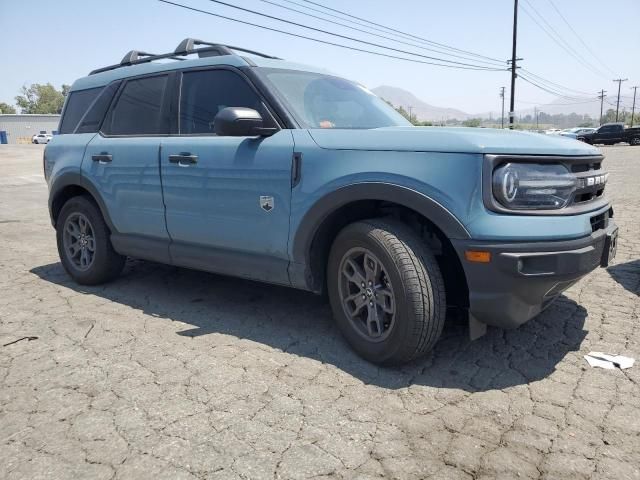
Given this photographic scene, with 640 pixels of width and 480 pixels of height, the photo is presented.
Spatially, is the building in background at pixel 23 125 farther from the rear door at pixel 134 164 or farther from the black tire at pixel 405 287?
the black tire at pixel 405 287

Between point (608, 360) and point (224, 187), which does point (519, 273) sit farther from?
point (224, 187)

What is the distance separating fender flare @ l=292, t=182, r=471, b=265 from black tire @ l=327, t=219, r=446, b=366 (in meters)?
0.18

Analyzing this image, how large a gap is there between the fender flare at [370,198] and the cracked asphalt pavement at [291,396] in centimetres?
72

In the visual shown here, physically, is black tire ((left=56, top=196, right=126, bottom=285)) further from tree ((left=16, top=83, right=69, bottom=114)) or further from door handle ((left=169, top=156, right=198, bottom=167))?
tree ((left=16, top=83, right=69, bottom=114))

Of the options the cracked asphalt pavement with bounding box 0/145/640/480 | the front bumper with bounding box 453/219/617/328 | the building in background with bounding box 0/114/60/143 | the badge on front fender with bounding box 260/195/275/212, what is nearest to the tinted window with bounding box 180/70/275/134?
the badge on front fender with bounding box 260/195/275/212

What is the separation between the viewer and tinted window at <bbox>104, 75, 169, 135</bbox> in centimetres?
405

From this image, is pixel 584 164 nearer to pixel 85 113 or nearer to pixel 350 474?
pixel 350 474

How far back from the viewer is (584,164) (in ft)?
9.23

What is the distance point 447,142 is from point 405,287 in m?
0.80

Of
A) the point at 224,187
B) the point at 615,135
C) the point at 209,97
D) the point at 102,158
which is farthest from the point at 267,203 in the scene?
the point at 615,135

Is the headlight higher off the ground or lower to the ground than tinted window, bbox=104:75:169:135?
lower

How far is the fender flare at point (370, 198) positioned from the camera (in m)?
2.57

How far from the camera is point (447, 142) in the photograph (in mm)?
2627

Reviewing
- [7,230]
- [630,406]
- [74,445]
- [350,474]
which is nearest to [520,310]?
[630,406]
